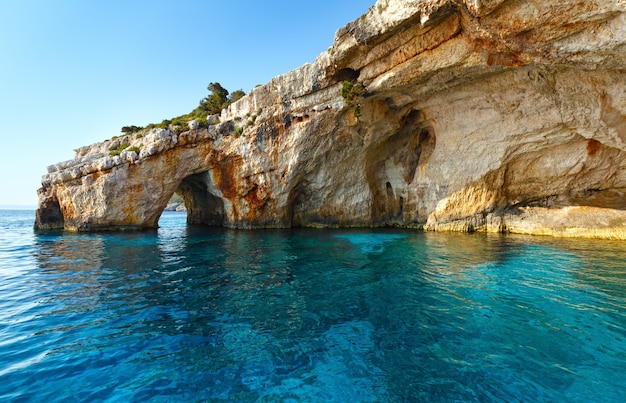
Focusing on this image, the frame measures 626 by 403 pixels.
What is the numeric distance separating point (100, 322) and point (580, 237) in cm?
2155

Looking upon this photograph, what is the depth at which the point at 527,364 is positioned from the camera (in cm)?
465

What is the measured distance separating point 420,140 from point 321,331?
21.2m

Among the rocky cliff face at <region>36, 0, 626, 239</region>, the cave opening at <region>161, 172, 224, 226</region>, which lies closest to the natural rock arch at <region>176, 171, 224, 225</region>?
the cave opening at <region>161, 172, 224, 226</region>

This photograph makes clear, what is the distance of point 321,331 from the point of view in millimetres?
5934

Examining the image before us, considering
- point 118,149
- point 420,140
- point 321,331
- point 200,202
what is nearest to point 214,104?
point 118,149

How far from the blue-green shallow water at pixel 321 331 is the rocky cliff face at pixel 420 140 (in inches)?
279

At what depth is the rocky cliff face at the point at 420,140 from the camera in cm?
1302

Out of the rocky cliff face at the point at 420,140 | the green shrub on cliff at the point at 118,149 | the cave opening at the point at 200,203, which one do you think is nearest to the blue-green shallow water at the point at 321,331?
the rocky cliff face at the point at 420,140

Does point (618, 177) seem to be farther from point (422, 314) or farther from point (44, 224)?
point (44, 224)

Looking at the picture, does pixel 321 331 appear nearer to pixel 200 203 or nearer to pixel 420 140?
pixel 420 140

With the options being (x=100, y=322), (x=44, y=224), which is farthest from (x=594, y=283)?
(x=44, y=224)

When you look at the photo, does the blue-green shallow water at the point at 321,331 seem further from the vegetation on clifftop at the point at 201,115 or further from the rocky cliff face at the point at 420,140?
the vegetation on clifftop at the point at 201,115

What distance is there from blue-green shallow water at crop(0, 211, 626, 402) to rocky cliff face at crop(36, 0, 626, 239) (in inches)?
279

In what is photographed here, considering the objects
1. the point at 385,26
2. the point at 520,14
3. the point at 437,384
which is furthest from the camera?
the point at 385,26
